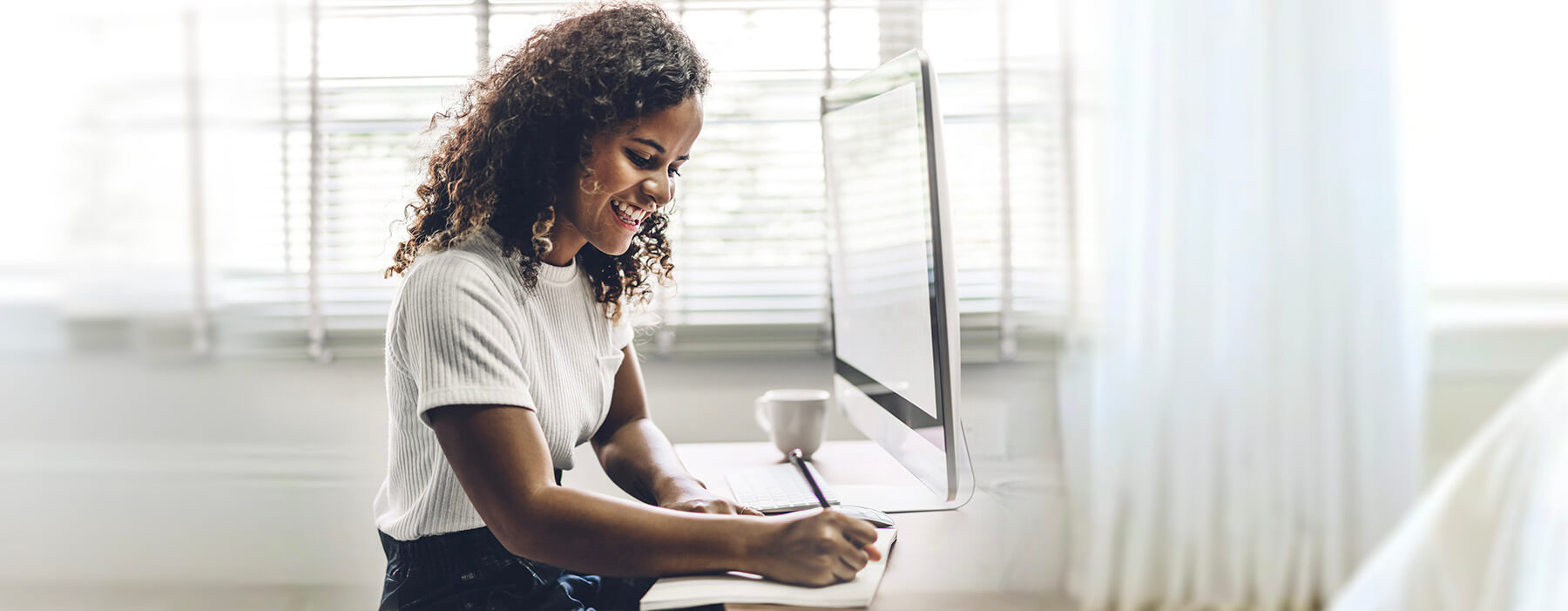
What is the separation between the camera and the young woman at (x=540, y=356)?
60cm

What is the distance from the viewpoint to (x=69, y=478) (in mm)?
170

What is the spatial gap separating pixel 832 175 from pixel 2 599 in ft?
3.30

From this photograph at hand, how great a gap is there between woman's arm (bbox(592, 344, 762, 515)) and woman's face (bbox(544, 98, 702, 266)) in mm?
231

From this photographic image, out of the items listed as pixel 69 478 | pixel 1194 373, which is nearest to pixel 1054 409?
pixel 1194 373

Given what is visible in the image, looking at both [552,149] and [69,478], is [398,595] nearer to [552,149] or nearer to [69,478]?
[552,149]

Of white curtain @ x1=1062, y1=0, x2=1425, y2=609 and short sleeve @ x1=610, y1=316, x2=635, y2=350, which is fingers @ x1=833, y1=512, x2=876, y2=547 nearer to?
short sleeve @ x1=610, y1=316, x2=635, y2=350

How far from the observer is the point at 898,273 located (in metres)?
0.88

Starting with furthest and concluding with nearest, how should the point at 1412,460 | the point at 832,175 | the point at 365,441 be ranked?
the point at 1412,460
the point at 365,441
the point at 832,175

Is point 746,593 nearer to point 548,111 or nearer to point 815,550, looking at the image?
point 815,550

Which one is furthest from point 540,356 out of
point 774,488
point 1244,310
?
point 1244,310

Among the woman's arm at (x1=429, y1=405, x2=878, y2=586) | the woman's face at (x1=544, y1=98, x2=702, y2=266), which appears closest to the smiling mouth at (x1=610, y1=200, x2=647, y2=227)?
the woman's face at (x1=544, y1=98, x2=702, y2=266)

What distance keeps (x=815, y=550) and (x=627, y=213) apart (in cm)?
36

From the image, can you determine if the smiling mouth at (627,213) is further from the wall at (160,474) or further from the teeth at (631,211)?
the wall at (160,474)

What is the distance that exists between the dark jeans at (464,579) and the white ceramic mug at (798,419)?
1.39ft
